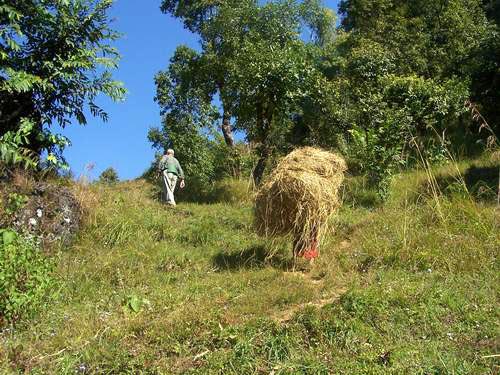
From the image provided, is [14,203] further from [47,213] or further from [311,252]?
[311,252]

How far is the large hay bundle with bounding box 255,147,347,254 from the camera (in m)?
6.93

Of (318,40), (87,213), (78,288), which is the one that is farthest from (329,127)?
(318,40)

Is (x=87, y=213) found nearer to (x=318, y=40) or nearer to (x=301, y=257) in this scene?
(x=301, y=257)

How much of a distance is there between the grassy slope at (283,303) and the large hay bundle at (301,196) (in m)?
0.48

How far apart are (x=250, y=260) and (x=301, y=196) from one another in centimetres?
126

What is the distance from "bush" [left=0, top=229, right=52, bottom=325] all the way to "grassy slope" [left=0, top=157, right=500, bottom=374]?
205 mm

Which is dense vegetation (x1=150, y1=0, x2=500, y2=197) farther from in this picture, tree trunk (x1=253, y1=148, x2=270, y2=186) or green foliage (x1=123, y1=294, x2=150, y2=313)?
green foliage (x1=123, y1=294, x2=150, y2=313)

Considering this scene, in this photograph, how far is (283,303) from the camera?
232 inches

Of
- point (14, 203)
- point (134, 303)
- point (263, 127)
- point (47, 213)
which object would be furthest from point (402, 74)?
point (134, 303)

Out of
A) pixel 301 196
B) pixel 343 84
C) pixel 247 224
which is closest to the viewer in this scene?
pixel 301 196

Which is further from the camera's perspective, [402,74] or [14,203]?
[402,74]

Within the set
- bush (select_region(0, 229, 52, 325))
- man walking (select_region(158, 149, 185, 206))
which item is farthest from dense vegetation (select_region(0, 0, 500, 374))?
man walking (select_region(158, 149, 185, 206))

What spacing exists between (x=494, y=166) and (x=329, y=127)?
452 centimetres

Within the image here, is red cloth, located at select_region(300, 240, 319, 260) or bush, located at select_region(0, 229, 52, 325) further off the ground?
bush, located at select_region(0, 229, 52, 325)
